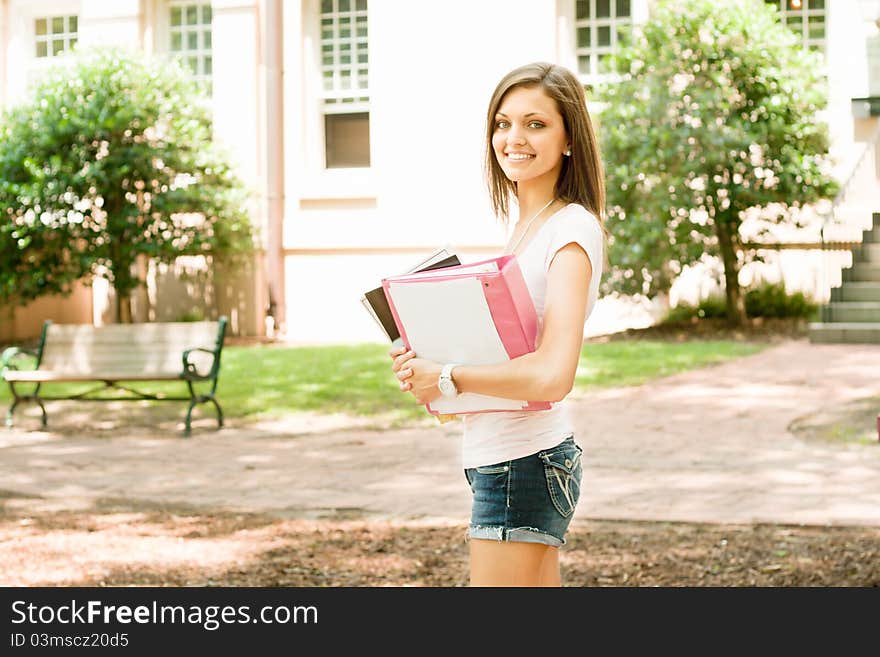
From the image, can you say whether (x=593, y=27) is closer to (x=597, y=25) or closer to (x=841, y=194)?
(x=597, y=25)

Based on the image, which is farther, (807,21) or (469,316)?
(807,21)

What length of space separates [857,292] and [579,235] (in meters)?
13.2

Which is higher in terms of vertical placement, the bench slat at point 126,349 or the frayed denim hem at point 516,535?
the frayed denim hem at point 516,535

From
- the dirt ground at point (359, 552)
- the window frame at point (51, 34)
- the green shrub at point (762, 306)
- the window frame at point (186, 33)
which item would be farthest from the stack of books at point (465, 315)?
the window frame at point (51, 34)

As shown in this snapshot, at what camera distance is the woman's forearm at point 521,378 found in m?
2.39

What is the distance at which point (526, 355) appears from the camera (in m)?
2.42

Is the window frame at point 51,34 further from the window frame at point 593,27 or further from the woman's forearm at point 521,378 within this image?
the woman's forearm at point 521,378

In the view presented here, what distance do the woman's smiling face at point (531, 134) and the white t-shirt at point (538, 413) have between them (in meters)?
0.12

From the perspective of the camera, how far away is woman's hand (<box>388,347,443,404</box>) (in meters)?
2.50

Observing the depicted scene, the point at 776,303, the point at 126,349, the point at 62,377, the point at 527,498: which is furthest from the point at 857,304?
the point at 527,498

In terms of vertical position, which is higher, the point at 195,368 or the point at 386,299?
the point at 386,299

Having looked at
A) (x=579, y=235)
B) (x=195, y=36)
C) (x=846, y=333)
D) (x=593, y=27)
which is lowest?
(x=846, y=333)

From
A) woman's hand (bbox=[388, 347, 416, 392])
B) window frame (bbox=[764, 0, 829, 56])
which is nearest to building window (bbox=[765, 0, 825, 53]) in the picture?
window frame (bbox=[764, 0, 829, 56])

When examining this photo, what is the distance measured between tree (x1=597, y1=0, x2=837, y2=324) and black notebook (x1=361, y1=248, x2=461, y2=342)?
499 inches
